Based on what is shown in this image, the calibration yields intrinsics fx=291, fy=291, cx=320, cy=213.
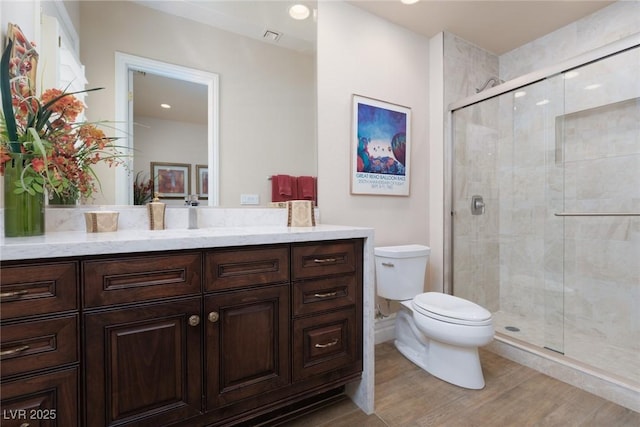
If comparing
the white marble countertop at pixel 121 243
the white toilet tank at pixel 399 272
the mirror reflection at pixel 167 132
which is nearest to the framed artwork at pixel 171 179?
the mirror reflection at pixel 167 132

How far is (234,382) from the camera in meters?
1.16

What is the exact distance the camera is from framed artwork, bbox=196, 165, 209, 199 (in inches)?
63.3

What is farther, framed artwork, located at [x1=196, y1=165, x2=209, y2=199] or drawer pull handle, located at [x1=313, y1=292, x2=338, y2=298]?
framed artwork, located at [x1=196, y1=165, x2=209, y2=199]

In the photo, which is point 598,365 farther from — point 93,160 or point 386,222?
point 93,160

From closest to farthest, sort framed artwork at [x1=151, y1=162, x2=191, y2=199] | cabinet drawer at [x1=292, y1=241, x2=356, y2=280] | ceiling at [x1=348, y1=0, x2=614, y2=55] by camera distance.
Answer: cabinet drawer at [x1=292, y1=241, x2=356, y2=280] < framed artwork at [x1=151, y1=162, x2=191, y2=199] < ceiling at [x1=348, y1=0, x2=614, y2=55]

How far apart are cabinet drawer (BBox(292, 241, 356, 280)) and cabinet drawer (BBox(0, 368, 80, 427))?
0.81 meters

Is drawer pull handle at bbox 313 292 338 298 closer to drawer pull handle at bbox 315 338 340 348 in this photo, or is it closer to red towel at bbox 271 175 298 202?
drawer pull handle at bbox 315 338 340 348

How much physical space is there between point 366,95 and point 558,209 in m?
1.76

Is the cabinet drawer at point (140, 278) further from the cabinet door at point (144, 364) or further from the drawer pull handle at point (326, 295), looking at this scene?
the drawer pull handle at point (326, 295)

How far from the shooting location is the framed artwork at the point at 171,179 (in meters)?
1.52

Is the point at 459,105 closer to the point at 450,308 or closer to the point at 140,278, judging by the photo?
the point at 450,308

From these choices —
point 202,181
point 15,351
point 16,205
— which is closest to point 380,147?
point 202,181

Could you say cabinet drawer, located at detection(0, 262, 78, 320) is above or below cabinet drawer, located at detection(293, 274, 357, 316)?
above

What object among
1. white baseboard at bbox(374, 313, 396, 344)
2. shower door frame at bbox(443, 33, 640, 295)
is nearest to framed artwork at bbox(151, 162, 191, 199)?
white baseboard at bbox(374, 313, 396, 344)
